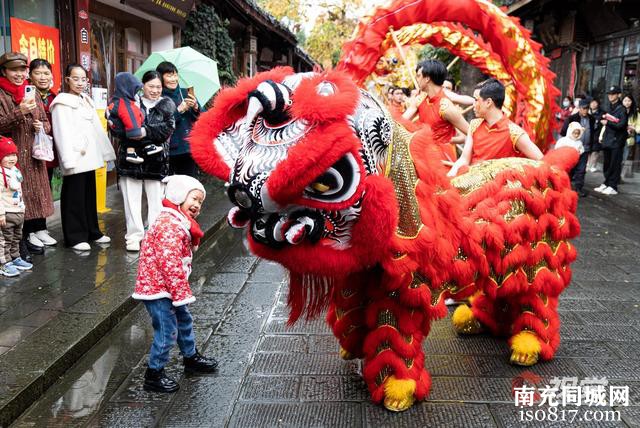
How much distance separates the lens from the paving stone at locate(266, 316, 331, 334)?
4504mm

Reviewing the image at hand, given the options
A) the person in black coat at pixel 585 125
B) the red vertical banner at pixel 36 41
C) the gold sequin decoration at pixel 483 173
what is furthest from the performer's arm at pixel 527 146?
the person in black coat at pixel 585 125

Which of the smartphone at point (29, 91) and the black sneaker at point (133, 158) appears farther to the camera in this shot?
the black sneaker at point (133, 158)

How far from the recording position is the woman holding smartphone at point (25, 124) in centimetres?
519

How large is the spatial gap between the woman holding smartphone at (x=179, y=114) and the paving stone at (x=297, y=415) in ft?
12.9

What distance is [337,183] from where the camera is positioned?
2547 mm

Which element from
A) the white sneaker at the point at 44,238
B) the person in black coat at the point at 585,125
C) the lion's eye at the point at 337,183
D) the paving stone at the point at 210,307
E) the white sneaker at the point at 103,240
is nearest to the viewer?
the lion's eye at the point at 337,183

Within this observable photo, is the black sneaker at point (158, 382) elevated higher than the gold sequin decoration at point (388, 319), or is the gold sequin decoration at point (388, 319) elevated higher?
the gold sequin decoration at point (388, 319)

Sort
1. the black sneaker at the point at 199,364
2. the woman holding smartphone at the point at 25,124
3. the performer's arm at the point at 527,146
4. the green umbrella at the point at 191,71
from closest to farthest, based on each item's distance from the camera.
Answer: the black sneaker at the point at 199,364
the performer's arm at the point at 527,146
the woman holding smartphone at the point at 25,124
the green umbrella at the point at 191,71

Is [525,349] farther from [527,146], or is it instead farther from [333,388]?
[527,146]

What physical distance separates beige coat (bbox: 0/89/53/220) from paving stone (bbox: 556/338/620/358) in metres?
4.69

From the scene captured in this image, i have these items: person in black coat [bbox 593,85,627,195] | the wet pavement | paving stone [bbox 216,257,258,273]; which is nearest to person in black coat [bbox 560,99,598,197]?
person in black coat [bbox 593,85,627,195]

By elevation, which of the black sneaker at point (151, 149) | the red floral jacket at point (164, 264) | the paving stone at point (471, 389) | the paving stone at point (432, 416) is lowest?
the paving stone at point (432, 416)

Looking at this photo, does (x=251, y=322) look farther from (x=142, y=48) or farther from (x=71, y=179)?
(x=142, y=48)

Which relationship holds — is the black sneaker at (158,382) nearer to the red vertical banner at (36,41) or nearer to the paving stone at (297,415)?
the paving stone at (297,415)
